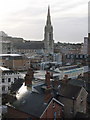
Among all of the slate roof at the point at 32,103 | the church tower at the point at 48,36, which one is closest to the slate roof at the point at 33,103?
the slate roof at the point at 32,103

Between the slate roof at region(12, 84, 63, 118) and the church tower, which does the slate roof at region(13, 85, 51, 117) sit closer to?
the slate roof at region(12, 84, 63, 118)

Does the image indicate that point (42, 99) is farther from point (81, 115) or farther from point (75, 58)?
point (75, 58)

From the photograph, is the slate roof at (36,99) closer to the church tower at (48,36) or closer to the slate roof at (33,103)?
the slate roof at (33,103)

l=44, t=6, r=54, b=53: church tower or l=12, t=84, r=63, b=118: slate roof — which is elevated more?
l=44, t=6, r=54, b=53: church tower

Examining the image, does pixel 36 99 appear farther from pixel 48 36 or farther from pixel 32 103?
pixel 48 36

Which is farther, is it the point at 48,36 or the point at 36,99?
the point at 48,36

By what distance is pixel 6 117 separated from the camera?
21.2 metres

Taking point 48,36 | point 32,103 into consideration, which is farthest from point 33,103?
point 48,36

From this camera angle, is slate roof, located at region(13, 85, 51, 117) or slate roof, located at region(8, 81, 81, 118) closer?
slate roof, located at region(13, 85, 51, 117)

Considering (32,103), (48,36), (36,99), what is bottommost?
(32,103)

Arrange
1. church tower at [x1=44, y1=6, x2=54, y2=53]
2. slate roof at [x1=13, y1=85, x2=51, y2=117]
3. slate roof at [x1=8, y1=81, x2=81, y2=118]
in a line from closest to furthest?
1. slate roof at [x1=13, y1=85, x2=51, y2=117]
2. slate roof at [x1=8, y1=81, x2=81, y2=118]
3. church tower at [x1=44, y1=6, x2=54, y2=53]

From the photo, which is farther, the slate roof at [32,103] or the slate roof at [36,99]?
the slate roof at [36,99]

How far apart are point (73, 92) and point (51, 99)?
170 inches

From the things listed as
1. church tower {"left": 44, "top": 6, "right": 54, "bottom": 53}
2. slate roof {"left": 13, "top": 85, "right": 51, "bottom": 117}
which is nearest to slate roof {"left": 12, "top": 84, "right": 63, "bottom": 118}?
slate roof {"left": 13, "top": 85, "right": 51, "bottom": 117}
